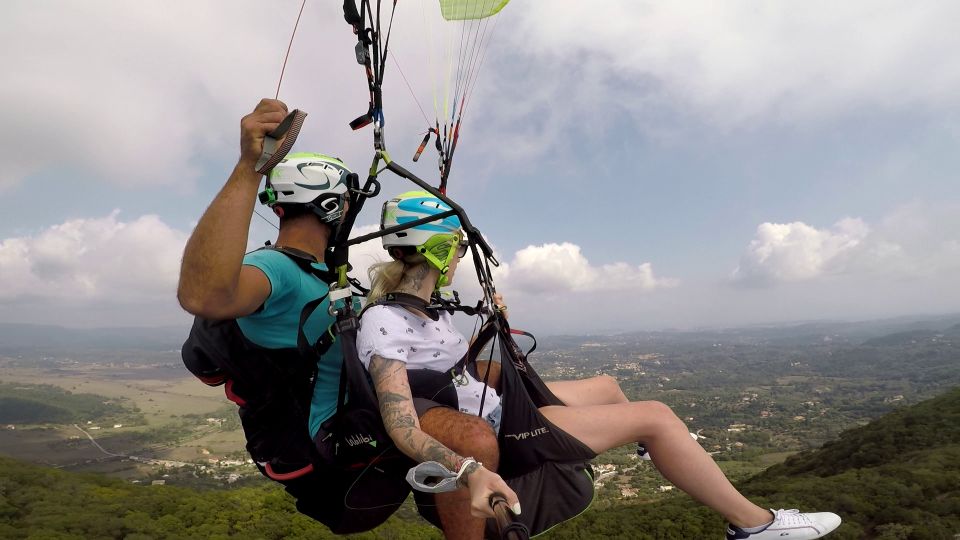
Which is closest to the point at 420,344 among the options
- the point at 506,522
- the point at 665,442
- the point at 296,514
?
the point at 506,522

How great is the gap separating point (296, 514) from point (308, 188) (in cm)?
1661

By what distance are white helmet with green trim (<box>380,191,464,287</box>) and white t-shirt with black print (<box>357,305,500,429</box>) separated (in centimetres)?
42

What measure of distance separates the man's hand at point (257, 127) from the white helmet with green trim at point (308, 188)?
101 centimetres

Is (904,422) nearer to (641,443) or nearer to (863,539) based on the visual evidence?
(863,539)

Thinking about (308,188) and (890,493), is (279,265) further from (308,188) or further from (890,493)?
(890,493)

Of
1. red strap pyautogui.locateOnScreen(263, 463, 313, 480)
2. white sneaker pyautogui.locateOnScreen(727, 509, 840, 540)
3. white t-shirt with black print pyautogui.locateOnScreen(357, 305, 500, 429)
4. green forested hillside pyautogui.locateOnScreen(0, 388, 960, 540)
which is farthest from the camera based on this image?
green forested hillside pyautogui.locateOnScreen(0, 388, 960, 540)

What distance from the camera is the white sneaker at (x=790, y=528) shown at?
122 inches

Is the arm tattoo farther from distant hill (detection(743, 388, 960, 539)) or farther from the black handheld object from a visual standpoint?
distant hill (detection(743, 388, 960, 539))

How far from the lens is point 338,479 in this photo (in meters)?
3.15

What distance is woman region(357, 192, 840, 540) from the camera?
2.84 metres

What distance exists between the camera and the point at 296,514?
1616 centimetres

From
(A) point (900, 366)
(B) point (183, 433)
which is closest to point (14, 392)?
(B) point (183, 433)

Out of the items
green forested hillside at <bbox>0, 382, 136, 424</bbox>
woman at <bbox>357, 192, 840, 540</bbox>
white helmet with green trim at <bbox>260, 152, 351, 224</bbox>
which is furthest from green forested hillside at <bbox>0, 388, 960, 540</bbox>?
green forested hillside at <bbox>0, 382, 136, 424</bbox>

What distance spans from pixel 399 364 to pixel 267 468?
4.55 feet
